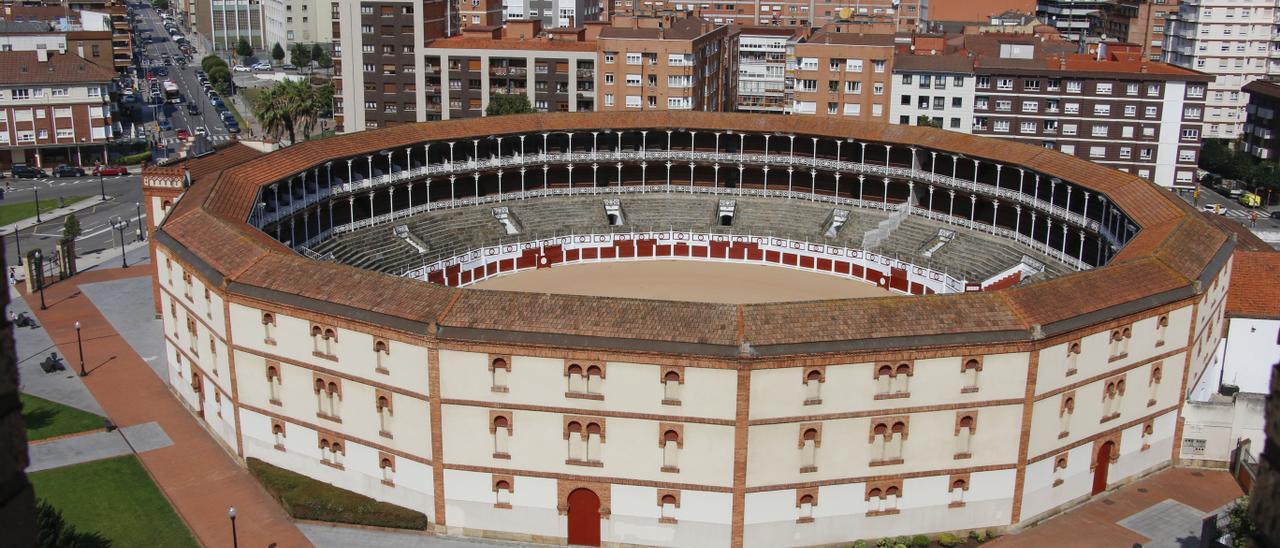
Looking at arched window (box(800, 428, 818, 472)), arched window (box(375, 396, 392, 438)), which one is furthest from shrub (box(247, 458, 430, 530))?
arched window (box(800, 428, 818, 472))

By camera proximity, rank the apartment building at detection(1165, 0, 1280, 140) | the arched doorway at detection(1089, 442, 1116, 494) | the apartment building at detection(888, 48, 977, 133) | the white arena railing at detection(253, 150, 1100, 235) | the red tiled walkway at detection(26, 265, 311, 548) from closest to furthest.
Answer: the red tiled walkway at detection(26, 265, 311, 548), the arched doorway at detection(1089, 442, 1116, 494), the white arena railing at detection(253, 150, 1100, 235), the apartment building at detection(888, 48, 977, 133), the apartment building at detection(1165, 0, 1280, 140)

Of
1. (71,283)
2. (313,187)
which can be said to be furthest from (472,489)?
(71,283)

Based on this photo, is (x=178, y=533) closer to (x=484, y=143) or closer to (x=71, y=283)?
(x=71, y=283)

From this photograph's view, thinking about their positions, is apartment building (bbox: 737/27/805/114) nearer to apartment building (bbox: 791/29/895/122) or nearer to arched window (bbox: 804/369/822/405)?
apartment building (bbox: 791/29/895/122)

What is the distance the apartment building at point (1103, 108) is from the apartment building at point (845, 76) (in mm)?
9666

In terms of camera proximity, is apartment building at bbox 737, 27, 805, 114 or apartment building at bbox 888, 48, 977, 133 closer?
apartment building at bbox 888, 48, 977, 133

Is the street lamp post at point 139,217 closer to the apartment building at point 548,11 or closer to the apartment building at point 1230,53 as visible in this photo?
the apartment building at point 548,11

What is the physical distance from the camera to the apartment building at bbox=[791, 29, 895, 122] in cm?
12750

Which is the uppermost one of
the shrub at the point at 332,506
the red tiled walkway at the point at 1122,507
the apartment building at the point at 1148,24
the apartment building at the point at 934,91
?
the apartment building at the point at 1148,24

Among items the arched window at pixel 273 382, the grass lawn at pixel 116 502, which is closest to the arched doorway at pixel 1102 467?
the arched window at pixel 273 382

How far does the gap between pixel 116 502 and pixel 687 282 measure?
48.1 m

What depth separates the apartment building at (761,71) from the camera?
158000mm

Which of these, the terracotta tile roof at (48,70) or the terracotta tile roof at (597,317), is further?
the terracotta tile roof at (48,70)

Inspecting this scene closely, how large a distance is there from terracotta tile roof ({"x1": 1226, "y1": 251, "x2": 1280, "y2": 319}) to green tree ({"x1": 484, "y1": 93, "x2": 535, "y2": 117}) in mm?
78175
